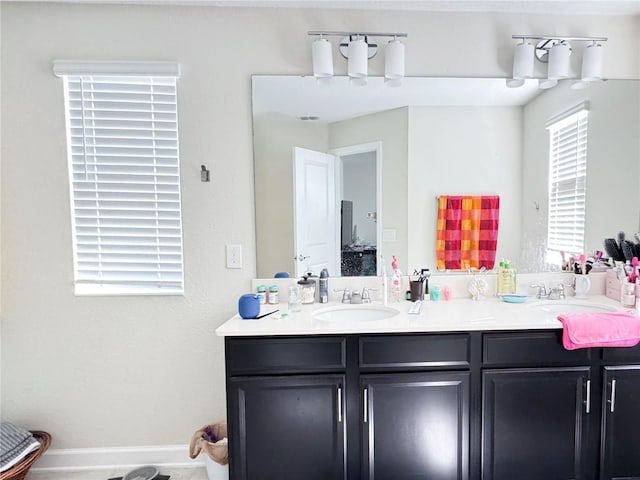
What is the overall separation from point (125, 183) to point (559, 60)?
8.31 feet

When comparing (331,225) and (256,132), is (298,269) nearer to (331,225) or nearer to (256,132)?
(331,225)

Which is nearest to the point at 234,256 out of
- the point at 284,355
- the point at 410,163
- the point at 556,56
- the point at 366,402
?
the point at 284,355

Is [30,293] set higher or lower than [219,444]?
higher

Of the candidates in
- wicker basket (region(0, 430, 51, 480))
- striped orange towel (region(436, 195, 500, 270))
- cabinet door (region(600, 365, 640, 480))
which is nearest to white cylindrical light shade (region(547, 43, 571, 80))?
striped orange towel (region(436, 195, 500, 270))

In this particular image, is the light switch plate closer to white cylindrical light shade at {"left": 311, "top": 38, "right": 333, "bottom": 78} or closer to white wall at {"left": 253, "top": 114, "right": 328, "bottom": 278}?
white wall at {"left": 253, "top": 114, "right": 328, "bottom": 278}

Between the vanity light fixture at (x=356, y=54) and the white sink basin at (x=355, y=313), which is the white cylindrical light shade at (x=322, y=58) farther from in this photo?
the white sink basin at (x=355, y=313)

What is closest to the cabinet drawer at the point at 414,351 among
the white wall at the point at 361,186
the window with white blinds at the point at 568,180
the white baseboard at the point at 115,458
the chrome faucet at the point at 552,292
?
the white wall at the point at 361,186

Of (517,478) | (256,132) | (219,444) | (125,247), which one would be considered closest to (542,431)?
(517,478)

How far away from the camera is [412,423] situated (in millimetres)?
1549

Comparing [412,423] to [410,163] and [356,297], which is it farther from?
[410,163]

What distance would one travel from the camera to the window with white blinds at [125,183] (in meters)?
1.94

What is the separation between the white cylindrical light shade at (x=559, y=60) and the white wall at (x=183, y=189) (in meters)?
0.17

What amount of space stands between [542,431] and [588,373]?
0.34 m

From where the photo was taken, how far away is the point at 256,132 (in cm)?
197
